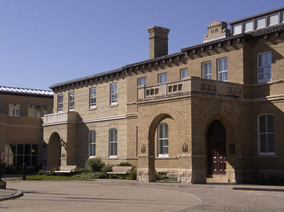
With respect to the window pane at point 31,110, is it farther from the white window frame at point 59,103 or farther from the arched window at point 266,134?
the arched window at point 266,134

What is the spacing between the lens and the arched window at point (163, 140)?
28.7 m

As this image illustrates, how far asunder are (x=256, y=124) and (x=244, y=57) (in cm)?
395

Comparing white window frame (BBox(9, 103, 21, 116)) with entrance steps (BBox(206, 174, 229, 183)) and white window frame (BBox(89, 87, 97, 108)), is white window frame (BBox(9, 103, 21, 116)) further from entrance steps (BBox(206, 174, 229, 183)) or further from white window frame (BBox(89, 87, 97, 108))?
entrance steps (BBox(206, 174, 229, 183))

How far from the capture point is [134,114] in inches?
1239

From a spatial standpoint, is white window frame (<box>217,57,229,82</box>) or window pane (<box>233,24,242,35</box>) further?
window pane (<box>233,24,242,35</box>)

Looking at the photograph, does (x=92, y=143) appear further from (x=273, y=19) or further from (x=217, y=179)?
(x=273, y=19)

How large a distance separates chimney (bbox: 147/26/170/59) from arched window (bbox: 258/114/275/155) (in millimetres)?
10591

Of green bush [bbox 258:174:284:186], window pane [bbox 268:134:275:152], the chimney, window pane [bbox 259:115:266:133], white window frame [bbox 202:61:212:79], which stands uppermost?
the chimney

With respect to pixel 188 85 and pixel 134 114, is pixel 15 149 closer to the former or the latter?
pixel 134 114

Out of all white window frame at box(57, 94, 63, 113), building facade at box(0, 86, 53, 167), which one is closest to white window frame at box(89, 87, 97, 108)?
white window frame at box(57, 94, 63, 113)

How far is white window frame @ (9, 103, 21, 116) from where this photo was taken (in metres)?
43.2

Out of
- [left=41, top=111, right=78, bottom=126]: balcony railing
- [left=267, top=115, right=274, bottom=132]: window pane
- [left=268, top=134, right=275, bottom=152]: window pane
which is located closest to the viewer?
[left=268, top=134, right=275, bottom=152]: window pane

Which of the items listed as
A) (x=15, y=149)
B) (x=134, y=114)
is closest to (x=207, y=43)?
(x=134, y=114)

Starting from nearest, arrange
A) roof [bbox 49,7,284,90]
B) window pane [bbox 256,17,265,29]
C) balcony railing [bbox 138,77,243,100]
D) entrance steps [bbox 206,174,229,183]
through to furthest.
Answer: balcony railing [bbox 138,77,243,100] → roof [bbox 49,7,284,90] → entrance steps [bbox 206,174,229,183] → window pane [bbox 256,17,265,29]
